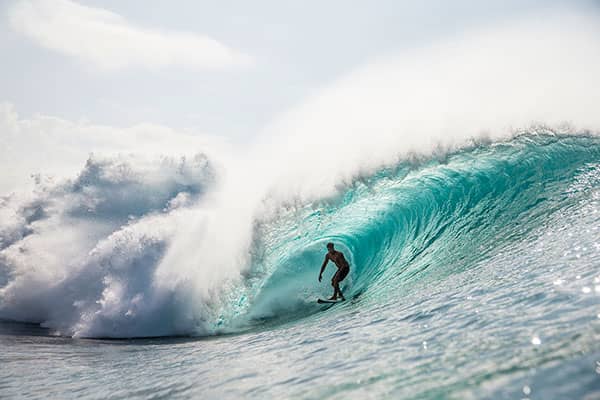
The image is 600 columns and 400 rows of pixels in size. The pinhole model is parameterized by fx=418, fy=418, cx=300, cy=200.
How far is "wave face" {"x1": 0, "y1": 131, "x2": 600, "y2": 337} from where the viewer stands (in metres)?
9.11

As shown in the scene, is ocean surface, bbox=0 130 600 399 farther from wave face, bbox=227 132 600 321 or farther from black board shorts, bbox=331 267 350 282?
black board shorts, bbox=331 267 350 282

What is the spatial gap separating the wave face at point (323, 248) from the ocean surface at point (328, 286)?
53 mm

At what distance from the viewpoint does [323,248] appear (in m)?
11.1

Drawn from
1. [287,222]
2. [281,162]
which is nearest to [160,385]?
[287,222]

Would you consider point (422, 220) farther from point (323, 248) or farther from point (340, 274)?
point (340, 274)

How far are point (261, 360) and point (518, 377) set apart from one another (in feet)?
11.2

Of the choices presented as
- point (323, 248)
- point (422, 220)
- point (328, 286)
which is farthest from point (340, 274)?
point (422, 220)

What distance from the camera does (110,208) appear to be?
693 inches

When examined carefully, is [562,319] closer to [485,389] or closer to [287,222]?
[485,389]

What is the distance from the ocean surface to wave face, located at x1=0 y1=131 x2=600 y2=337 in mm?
53

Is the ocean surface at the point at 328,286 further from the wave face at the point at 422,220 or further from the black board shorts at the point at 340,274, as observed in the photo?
the black board shorts at the point at 340,274

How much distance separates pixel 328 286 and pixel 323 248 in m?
1.36

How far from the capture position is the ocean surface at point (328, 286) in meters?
3.99

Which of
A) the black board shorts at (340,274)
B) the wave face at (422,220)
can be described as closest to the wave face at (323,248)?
the wave face at (422,220)
